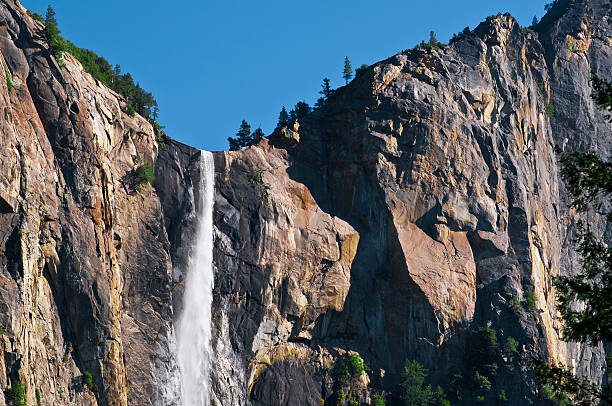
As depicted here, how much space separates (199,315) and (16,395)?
699 inches

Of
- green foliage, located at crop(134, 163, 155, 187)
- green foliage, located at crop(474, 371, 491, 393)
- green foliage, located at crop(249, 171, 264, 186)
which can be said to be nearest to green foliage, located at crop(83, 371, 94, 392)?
green foliage, located at crop(134, 163, 155, 187)

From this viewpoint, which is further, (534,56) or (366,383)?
(534,56)

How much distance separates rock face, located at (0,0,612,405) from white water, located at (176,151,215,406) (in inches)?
31.4

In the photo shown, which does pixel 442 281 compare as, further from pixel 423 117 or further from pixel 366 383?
pixel 423 117

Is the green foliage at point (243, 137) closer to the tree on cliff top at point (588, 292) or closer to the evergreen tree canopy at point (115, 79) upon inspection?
the evergreen tree canopy at point (115, 79)

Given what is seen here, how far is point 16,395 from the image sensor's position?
133 feet

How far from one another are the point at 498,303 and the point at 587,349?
14.8 meters

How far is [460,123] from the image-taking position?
2746 inches

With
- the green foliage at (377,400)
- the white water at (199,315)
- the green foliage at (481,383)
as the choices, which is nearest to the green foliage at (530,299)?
the green foliage at (481,383)

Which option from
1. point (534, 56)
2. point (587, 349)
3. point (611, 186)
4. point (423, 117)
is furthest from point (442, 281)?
point (611, 186)

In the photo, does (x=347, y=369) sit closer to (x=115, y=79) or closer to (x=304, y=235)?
(x=304, y=235)

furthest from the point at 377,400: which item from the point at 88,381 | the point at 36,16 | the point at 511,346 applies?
the point at 36,16

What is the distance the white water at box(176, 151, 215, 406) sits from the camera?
54.4 meters

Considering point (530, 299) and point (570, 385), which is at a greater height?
point (530, 299)
